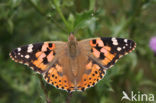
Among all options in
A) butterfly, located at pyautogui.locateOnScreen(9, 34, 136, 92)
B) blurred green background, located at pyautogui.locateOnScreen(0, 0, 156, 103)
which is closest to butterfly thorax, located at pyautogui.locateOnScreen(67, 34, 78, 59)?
butterfly, located at pyautogui.locateOnScreen(9, 34, 136, 92)

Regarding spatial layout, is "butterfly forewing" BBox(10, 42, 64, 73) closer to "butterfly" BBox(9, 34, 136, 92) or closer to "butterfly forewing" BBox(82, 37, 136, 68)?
"butterfly" BBox(9, 34, 136, 92)

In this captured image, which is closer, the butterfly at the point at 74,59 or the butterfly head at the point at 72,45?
the butterfly at the point at 74,59

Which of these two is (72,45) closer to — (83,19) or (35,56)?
(83,19)

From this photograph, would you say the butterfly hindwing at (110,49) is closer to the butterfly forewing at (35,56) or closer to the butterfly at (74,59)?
the butterfly at (74,59)

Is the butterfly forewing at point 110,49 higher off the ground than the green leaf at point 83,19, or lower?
lower

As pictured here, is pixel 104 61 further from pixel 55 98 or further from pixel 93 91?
→ pixel 93 91

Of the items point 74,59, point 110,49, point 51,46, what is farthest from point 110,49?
point 51,46

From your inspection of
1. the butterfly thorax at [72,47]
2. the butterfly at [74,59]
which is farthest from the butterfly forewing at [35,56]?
the butterfly thorax at [72,47]
